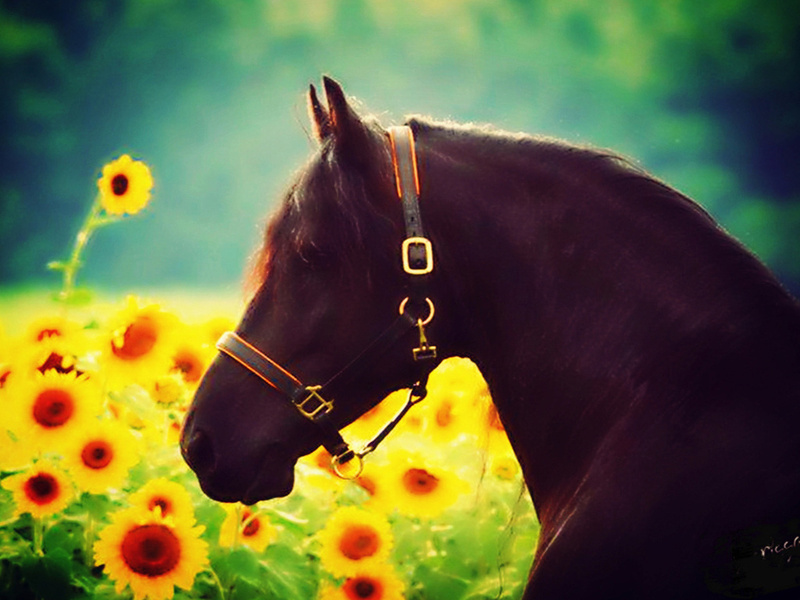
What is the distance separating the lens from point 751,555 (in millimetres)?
1323

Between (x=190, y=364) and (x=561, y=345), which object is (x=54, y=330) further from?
(x=561, y=345)

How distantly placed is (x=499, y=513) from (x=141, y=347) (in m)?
1.36

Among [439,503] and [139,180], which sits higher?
[139,180]

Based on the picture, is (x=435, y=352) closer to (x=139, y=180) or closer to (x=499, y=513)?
(x=499, y=513)

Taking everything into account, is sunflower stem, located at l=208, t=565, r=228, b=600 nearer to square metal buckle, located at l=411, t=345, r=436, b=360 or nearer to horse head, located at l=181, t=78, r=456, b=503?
horse head, located at l=181, t=78, r=456, b=503

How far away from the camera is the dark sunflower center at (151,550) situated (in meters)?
2.26

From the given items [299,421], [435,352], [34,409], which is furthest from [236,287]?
[34,409]

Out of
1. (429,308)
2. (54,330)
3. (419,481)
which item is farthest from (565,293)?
(54,330)

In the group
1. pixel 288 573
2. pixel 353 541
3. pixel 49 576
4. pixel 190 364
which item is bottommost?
pixel 49 576

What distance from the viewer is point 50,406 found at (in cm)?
259

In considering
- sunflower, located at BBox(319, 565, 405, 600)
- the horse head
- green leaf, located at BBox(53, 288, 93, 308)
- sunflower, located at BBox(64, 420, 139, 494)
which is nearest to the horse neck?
the horse head

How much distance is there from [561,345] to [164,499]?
4.47 feet

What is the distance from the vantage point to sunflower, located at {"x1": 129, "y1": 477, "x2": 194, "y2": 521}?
239 cm
